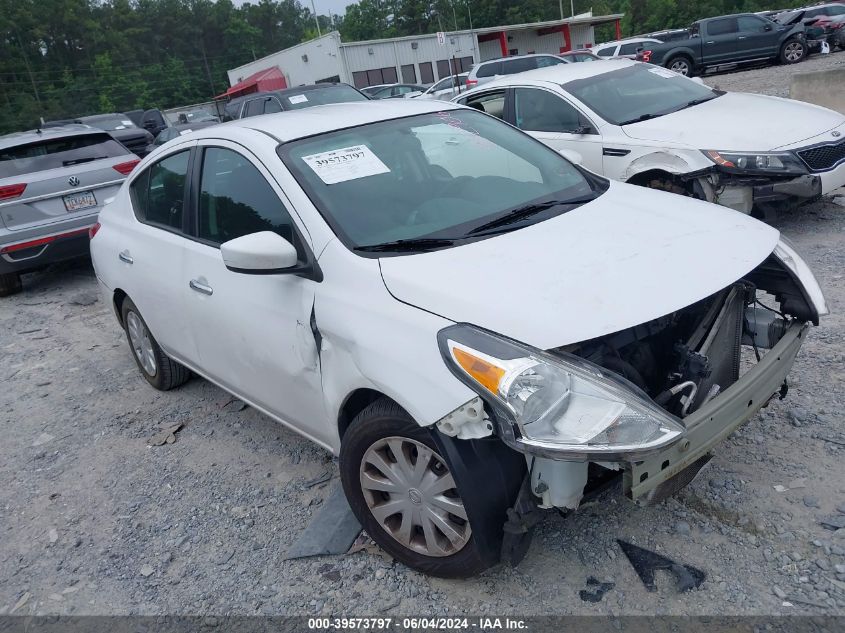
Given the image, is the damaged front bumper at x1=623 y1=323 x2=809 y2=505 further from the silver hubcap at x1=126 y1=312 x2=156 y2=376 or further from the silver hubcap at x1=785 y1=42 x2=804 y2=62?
the silver hubcap at x1=785 y1=42 x2=804 y2=62

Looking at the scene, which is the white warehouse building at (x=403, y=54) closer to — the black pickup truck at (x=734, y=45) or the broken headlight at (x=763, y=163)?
the black pickup truck at (x=734, y=45)

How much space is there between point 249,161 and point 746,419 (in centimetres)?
242

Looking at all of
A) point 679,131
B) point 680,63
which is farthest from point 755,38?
point 679,131

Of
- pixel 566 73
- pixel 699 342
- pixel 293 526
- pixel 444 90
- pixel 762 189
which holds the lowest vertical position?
pixel 293 526

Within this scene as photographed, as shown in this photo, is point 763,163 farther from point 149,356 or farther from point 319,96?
point 319,96

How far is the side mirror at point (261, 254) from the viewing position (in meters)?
2.75

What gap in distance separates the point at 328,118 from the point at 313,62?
41.1 meters

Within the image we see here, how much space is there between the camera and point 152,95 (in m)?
70.3

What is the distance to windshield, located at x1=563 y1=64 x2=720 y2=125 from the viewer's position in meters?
6.42

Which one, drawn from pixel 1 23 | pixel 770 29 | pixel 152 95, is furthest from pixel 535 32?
pixel 1 23

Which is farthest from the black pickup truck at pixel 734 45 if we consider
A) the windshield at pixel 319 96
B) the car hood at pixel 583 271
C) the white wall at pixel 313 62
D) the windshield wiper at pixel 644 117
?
the white wall at pixel 313 62

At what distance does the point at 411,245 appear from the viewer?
2.80 meters

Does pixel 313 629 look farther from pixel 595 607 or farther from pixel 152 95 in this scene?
pixel 152 95

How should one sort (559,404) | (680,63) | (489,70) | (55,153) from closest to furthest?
(559,404) < (55,153) < (680,63) < (489,70)
